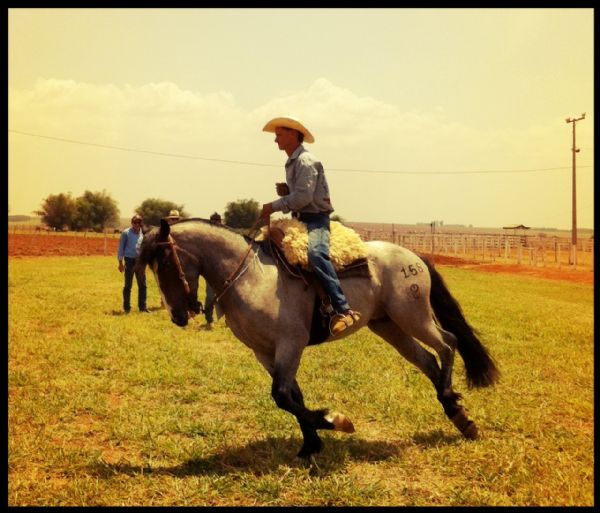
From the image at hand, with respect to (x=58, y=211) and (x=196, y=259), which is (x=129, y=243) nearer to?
(x=196, y=259)

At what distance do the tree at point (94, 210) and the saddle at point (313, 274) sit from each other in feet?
300

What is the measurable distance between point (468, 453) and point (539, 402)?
201 cm

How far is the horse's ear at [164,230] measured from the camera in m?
4.16

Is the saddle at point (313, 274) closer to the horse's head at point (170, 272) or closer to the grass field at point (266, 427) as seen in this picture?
the horse's head at point (170, 272)

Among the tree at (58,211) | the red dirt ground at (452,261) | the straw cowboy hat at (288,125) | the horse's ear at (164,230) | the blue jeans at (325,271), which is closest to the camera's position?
the horse's ear at (164,230)

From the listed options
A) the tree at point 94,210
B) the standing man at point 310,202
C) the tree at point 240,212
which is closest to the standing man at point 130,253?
the standing man at point 310,202

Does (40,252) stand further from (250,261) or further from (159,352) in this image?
(250,261)

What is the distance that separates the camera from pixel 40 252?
38.5m

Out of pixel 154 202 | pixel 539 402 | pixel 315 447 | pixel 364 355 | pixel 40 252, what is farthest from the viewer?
pixel 154 202

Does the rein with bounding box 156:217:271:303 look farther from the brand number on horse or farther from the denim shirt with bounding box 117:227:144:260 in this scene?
the denim shirt with bounding box 117:227:144:260

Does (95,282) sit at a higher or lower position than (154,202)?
lower

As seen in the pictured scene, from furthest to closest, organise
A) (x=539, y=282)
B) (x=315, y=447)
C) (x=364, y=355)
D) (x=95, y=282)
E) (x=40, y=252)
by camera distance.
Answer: (x=40, y=252) → (x=539, y=282) → (x=95, y=282) → (x=364, y=355) → (x=315, y=447)

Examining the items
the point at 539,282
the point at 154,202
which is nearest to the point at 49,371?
the point at 539,282

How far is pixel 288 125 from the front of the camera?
461 centimetres
